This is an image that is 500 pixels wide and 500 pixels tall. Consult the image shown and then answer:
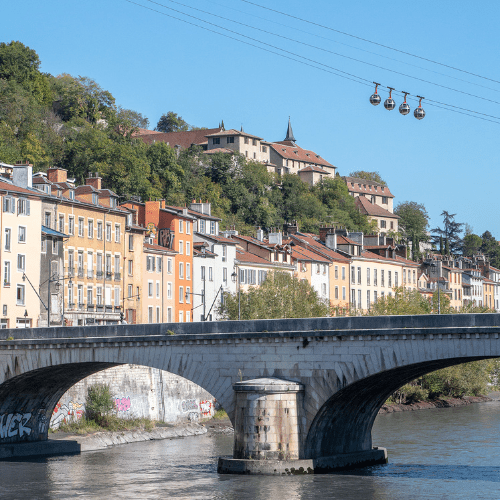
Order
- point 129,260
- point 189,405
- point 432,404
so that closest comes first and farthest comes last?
point 189,405
point 432,404
point 129,260

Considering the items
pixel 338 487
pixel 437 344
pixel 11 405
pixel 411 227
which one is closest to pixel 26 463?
pixel 11 405

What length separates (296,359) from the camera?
1487 inches

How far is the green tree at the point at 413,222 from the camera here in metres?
162

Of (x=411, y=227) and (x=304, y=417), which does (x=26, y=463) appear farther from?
(x=411, y=227)

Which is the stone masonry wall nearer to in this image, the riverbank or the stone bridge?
the stone bridge

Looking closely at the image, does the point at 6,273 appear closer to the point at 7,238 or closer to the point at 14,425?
the point at 7,238

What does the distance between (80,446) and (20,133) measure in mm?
59953

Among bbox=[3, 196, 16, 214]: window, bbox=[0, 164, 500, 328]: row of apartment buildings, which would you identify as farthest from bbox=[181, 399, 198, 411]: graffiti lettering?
bbox=[3, 196, 16, 214]: window

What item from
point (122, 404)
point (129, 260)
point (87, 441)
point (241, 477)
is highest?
point (129, 260)

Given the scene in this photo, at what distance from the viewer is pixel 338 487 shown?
34.7 metres

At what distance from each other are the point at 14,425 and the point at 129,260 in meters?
28.4

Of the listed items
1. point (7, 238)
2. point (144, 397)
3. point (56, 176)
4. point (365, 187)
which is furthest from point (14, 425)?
point (365, 187)

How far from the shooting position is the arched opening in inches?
1468

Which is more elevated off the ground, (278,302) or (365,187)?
(365,187)
